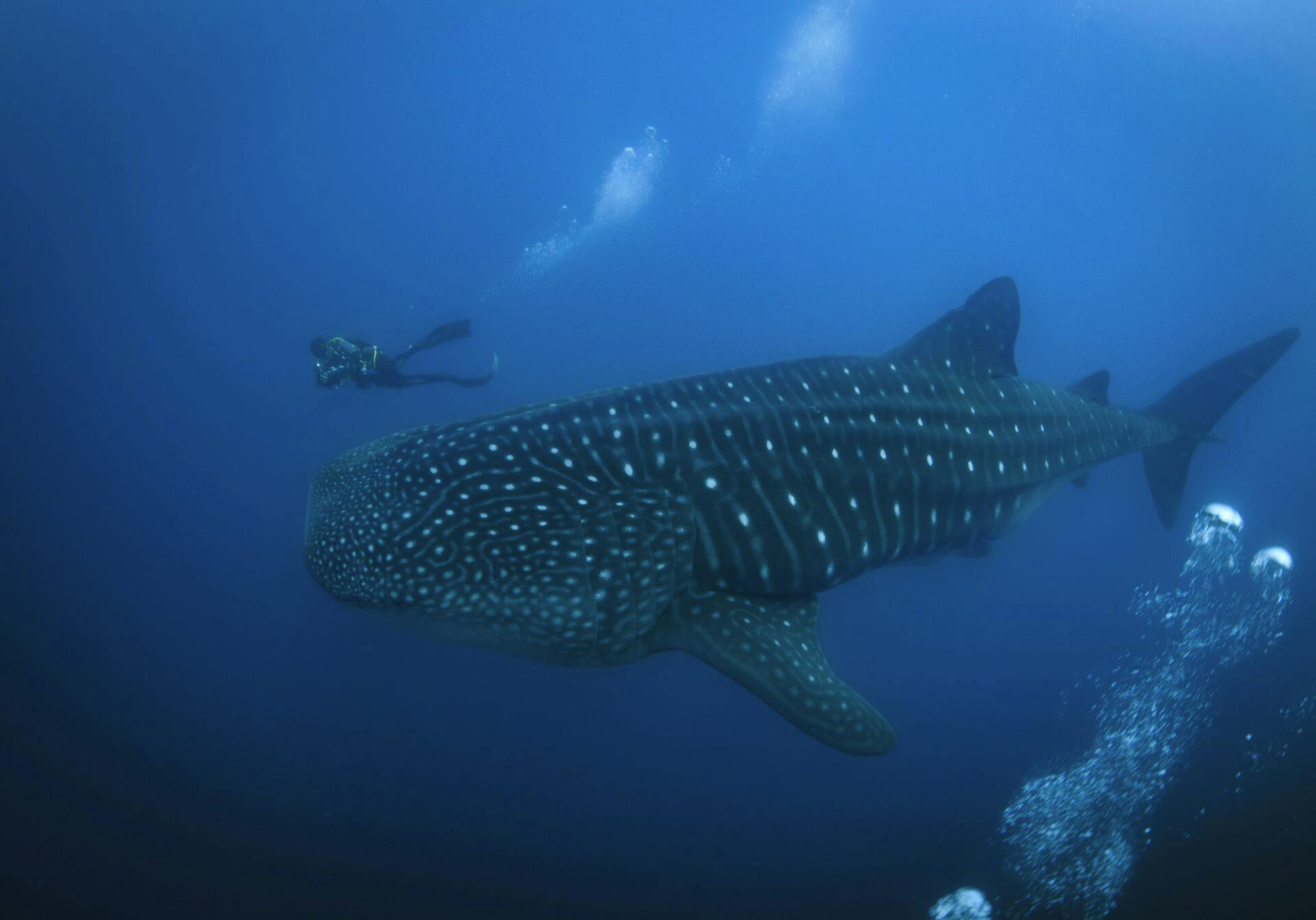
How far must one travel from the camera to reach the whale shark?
3.12m

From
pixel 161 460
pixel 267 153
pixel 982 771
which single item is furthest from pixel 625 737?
pixel 267 153

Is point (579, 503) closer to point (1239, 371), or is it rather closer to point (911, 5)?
point (1239, 371)

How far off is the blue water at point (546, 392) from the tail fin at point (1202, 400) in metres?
5.13

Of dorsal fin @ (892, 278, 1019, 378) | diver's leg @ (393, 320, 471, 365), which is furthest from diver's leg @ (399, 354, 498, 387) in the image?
dorsal fin @ (892, 278, 1019, 378)

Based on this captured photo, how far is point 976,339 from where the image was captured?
16.5ft

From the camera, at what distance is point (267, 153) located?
3809 centimetres

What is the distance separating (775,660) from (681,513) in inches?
37.1

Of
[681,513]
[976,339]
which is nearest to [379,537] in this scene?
[681,513]

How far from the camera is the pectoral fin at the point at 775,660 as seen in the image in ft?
10.6

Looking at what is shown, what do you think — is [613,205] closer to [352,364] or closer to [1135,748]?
[352,364]

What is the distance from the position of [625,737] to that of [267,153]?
42969 mm

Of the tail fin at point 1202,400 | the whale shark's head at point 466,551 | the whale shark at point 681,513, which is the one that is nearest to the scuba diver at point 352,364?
the whale shark at point 681,513

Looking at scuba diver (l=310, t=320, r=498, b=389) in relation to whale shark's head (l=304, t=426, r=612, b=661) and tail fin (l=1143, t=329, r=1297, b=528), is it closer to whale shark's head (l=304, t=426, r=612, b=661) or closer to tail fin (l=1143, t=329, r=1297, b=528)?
whale shark's head (l=304, t=426, r=612, b=661)

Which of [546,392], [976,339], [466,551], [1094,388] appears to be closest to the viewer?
[466,551]
